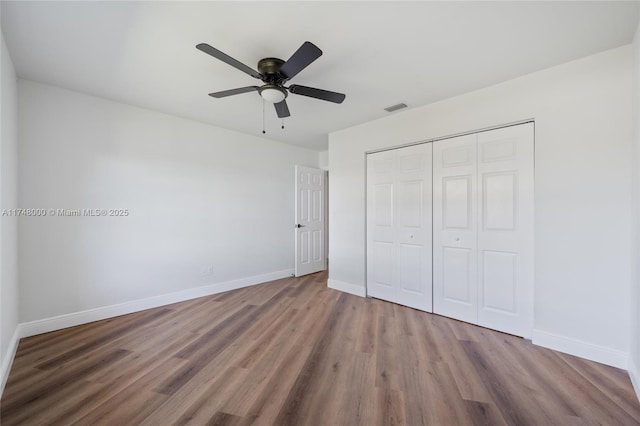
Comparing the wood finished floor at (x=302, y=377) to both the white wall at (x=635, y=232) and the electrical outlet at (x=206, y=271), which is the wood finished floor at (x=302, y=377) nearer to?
the white wall at (x=635, y=232)

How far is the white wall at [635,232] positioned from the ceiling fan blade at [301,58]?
225 cm

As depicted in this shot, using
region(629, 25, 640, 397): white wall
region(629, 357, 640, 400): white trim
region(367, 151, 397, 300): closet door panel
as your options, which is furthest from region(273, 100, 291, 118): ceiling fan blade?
region(629, 357, 640, 400): white trim

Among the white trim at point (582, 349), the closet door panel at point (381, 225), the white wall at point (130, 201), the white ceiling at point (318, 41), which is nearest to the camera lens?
the white ceiling at point (318, 41)

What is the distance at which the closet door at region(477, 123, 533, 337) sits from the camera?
2422 mm

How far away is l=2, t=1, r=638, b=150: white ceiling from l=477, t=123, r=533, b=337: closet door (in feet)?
2.18

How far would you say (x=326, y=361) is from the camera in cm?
206

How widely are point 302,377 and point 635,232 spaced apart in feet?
8.64

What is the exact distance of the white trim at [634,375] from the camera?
169 centimetres

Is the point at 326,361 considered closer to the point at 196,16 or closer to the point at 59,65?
the point at 196,16

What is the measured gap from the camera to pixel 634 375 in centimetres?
178

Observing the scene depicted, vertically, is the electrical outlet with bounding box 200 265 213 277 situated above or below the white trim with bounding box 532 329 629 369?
above

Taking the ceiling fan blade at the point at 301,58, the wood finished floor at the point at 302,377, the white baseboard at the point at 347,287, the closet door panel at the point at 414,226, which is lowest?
the wood finished floor at the point at 302,377

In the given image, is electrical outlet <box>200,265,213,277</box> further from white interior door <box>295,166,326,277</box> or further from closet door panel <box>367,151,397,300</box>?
closet door panel <box>367,151,397,300</box>

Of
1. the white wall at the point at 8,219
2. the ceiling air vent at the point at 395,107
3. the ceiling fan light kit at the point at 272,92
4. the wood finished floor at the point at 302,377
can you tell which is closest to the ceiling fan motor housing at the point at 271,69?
the ceiling fan light kit at the point at 272,92
